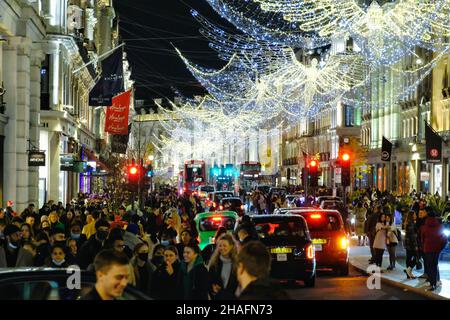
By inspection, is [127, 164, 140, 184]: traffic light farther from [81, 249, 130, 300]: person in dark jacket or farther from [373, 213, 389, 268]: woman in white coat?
[81, 249, 130, 300]: person in dark jacket

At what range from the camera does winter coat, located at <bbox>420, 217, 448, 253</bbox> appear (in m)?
17.9

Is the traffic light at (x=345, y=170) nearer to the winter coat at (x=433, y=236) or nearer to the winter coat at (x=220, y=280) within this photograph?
the winter coat at (x=433, y=236)

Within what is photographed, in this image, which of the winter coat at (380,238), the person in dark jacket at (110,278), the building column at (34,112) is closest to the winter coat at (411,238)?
the winter coat at (380,238)

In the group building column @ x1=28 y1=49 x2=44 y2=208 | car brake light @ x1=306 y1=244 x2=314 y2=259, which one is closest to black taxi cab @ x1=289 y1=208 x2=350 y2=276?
car brake light @ x1=306 y1=244 x2=314 y2=259

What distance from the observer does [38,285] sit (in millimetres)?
7266

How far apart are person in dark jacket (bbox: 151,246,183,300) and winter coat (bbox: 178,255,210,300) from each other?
7 centimetres

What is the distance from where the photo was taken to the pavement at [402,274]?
17.8 meters

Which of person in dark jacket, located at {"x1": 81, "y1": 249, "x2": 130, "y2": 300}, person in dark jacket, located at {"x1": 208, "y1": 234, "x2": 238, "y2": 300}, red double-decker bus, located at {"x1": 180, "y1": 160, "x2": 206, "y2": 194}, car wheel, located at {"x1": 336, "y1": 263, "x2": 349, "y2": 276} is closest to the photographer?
person in dark jacket, located at {"x1": 81, "y1": 249, "x2": 130, "y2": 300}

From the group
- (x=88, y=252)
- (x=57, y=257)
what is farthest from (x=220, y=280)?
(x=88, y=252)

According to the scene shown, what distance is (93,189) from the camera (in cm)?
6494

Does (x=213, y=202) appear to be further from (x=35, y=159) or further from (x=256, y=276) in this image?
(x=256, y=276)
